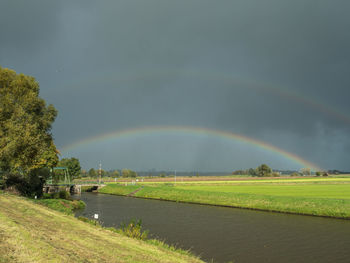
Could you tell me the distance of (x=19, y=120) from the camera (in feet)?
115

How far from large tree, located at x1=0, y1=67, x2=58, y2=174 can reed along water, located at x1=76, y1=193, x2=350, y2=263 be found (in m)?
14.9

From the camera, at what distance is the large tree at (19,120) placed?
1286 inches

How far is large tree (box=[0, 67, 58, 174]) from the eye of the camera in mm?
32656

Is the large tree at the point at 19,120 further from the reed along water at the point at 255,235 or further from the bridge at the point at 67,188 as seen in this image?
the bridge at the point at 67,188

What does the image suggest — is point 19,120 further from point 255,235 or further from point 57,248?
point 255,235

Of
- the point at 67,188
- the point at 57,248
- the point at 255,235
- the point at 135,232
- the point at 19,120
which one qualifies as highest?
the point at 19,120

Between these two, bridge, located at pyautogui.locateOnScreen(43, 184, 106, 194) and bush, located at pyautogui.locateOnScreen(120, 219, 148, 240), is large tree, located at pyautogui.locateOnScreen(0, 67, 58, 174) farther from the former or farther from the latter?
bridge, located at pyautogui.locateOnScreen(43, 184, 106, 194)

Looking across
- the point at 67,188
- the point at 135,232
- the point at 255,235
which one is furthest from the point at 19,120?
the point at 67,188

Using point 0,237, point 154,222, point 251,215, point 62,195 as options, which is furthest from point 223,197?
point 0,237

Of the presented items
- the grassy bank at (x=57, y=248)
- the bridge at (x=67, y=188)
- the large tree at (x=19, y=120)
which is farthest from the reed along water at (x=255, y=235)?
the bridge at (x=67, y=188)


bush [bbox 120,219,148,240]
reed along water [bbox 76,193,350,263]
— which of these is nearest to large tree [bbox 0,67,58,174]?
reed along water [bbox 76,193,350,263]

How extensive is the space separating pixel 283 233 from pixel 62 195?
5007cm

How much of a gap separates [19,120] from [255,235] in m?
33.9

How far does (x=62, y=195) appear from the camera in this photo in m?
61.0
